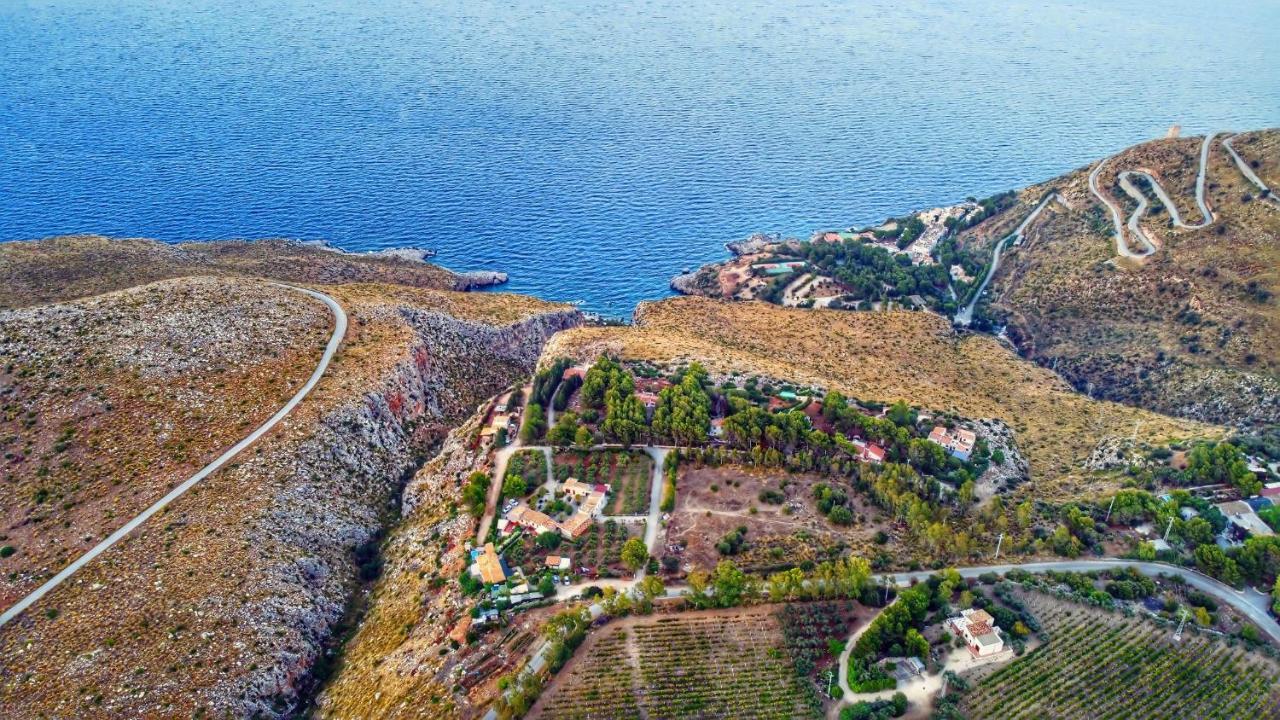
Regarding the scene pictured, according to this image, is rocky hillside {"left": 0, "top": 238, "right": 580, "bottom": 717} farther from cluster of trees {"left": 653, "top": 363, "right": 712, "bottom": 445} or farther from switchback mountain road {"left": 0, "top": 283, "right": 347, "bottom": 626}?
cluster of trees {"left": 653, "top": 363, "right": 712, "bottom": 445}

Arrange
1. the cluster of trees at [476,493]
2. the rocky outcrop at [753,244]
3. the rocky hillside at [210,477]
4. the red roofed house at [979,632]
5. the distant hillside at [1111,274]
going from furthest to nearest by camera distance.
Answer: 1. the rocky outcrop at [753,244]
2. the distant hillside at [1111,274]
3. the cluster of trees at [476,493]
4. the rocky hillside at [210,477]
5. the red roofed house at [979,632]

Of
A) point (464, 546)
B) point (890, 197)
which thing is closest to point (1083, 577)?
point (464, 546)

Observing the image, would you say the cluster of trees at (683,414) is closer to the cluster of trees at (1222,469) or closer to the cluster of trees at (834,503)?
the cluster of trees at (834,503)

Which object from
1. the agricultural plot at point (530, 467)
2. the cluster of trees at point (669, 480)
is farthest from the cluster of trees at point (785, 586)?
the agricultural plot at point (530, 467)

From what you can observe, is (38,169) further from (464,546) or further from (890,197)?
(890,197)

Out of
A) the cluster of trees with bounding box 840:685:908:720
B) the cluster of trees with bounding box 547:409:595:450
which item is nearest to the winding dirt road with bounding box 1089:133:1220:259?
the cluster of trees with bounding box 547:409:595:450

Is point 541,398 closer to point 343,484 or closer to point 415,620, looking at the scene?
point 343,484
